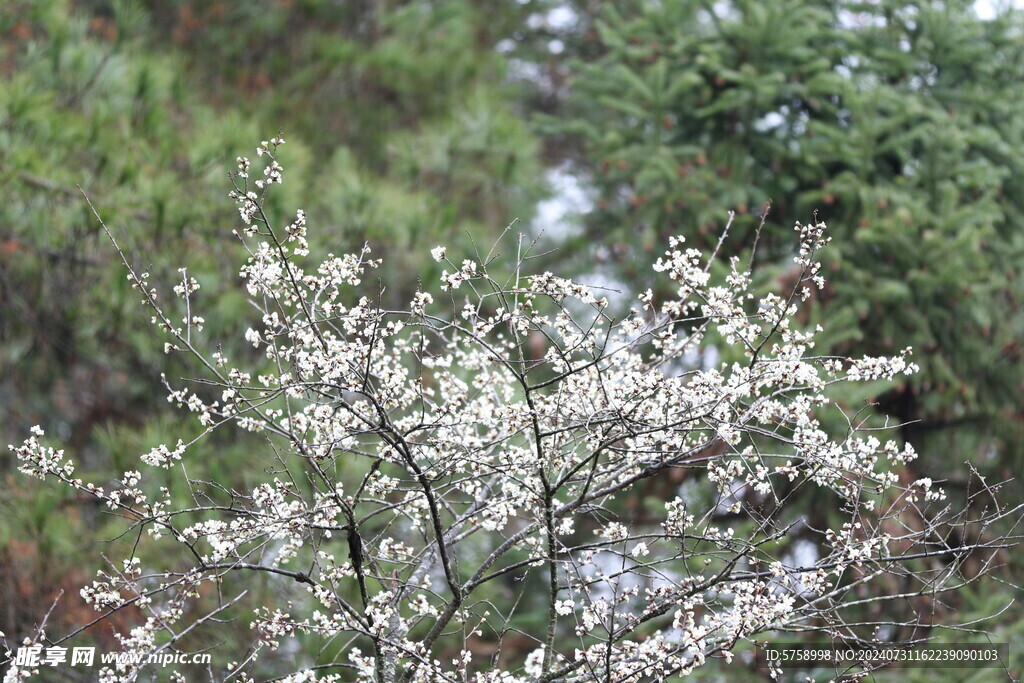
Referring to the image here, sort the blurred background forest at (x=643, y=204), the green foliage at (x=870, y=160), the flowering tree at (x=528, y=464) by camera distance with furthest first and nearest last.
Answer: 1. the green foliage at (x=870, y=160)
2. the blurred background forest at (x=643, y=204)
3. the flowering tree at (x=528, y=464)

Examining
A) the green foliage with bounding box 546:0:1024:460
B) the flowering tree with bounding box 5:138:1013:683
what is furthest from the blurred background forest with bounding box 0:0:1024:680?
the flowering tree with bounding box 5:138:1013:683

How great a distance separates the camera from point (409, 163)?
7402 mm

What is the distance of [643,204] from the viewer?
629cm

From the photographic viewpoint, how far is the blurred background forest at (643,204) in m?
5.47

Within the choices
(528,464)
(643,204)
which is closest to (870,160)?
(643,204)

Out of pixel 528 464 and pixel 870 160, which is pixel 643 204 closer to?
pixel 870 160

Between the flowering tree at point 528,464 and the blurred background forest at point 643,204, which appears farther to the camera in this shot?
the blurred background forest at point 643,204

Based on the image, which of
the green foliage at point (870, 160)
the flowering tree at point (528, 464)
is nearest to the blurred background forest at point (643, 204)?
the green foliage at point (870, 160)

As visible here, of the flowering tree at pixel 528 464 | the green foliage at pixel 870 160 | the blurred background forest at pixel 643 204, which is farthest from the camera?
the green foliage at pixel 870 160

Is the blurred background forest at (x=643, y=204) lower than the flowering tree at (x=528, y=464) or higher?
higher

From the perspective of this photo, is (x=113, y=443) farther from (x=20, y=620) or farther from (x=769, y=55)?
(x=769, y=55)

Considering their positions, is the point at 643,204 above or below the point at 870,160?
above

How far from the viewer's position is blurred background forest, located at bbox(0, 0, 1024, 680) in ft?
17.9

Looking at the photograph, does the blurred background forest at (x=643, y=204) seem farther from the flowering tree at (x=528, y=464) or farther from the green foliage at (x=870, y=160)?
the flowering tree at (x=528, y=464)
